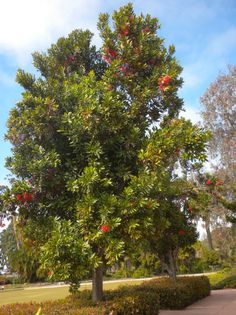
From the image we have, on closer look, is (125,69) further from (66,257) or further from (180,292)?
(180,292)

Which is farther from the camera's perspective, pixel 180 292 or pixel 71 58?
pixel 180 292

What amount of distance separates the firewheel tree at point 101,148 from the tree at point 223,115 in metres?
19.3

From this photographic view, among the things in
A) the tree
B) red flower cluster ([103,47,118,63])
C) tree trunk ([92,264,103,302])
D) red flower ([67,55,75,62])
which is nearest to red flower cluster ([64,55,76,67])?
red flower ([67,55,75,62])

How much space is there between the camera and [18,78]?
10.5 meters

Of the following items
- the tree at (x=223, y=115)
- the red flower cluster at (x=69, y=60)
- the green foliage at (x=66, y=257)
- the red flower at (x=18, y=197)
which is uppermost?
the tree at (x=223, y=115)

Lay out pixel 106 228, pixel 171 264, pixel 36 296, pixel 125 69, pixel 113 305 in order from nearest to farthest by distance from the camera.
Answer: pixel 106 228 < pixel 113 305 < pixel 125 69 < pixel 171 264 < pixel 36 296

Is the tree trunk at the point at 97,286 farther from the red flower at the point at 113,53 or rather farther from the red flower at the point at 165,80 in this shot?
the red flower at the point at 113,53

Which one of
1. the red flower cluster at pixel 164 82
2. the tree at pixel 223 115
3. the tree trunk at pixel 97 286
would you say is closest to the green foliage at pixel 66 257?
the tree trunk at pixel 97 286

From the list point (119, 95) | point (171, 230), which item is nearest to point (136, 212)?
point (119, 95)

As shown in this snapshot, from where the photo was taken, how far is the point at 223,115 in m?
29.9

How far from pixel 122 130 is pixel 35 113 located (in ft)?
7.28

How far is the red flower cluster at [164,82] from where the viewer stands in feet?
31.8

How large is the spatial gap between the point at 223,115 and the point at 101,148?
74.2ft

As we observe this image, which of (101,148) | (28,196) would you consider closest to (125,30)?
(101,148)
